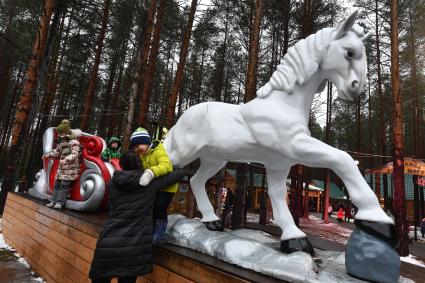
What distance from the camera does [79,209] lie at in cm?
446

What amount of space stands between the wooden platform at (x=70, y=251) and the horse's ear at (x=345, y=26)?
5.68ft

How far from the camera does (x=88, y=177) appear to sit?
4613mm

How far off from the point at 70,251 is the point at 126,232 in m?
1.62

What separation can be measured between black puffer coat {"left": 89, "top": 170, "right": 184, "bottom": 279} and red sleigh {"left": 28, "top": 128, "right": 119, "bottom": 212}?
2125mm

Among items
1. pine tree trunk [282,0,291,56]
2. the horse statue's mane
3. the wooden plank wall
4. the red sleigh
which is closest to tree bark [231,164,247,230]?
the red sleigh

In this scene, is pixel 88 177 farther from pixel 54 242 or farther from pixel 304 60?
pixel 304 60

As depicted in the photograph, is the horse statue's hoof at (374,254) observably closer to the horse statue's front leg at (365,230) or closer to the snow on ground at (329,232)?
the horse statue's front leg at (365,230)

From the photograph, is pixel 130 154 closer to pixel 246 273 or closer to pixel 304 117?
pixel 246 273

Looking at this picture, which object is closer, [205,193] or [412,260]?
[205,193]

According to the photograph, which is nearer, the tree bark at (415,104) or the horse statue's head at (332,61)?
the horse statue's head at (332,61)

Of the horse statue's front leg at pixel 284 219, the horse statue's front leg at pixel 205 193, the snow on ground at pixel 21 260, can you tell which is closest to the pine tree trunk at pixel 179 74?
the snow on ground at pixel 21 260

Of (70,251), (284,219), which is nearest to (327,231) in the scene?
(70,251)

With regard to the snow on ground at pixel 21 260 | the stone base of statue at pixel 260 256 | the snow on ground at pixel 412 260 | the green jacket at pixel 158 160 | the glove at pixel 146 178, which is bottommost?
the snow on ground at pixel 21 260

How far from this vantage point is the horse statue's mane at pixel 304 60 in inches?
99.3
